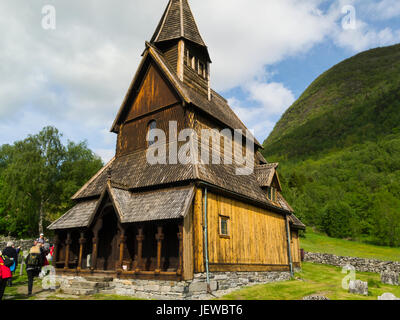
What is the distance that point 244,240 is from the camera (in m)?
17.7

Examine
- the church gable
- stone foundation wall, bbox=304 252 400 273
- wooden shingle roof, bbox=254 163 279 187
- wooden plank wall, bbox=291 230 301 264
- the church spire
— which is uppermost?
the church spire

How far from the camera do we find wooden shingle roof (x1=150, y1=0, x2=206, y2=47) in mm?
21953

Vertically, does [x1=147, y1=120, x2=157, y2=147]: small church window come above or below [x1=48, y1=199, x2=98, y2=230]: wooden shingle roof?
above

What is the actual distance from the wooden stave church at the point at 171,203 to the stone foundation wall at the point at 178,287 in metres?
0.32

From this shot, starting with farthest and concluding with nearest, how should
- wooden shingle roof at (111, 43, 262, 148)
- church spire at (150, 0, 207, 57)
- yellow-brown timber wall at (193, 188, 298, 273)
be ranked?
1. church spire at (150, 0, 207, 57)
2. wooden shingle roof at (111, 43, 262, 148)
3. yellow-brown timber wall at (193, 188, 298, 273)

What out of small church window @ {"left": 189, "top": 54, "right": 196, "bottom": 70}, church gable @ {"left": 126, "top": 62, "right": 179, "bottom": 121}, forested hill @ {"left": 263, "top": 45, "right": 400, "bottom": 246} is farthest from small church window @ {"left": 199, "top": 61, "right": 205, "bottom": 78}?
forested hill @ {"left": 263, "top": 45, "right": 400, "bottom": 246}

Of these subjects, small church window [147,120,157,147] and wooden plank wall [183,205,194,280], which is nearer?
wooden plank wall [183,205,194,280]

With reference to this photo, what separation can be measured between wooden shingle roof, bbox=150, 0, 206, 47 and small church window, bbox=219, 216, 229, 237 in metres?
12.9

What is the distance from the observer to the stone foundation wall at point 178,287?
1273 cm

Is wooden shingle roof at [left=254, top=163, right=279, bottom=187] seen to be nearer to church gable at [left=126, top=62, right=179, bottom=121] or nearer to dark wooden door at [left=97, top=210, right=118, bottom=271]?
church gable at [left=126, top=62, right=179, bottom=121]
